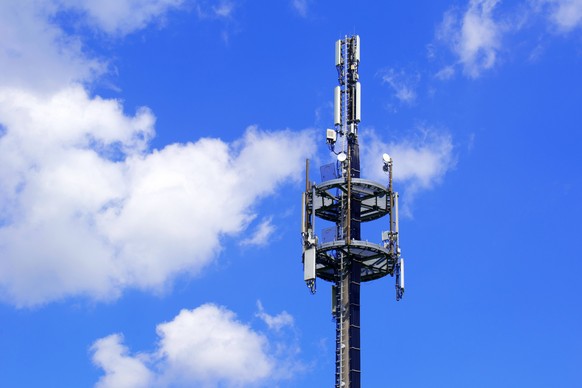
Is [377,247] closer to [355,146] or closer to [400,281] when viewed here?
[400,281]

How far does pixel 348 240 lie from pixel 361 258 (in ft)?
11.5

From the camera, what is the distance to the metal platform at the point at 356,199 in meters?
134

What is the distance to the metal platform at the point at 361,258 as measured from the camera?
131 meters

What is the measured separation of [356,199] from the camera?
135m

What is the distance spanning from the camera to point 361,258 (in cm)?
13288

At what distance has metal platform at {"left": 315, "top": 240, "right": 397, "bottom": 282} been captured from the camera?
131000 mm

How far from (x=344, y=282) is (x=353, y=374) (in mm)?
11045

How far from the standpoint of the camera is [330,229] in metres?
134

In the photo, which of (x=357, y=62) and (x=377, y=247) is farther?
(x=357, y=62)

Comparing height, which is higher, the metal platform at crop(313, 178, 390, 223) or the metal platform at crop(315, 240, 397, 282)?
the metal platform at crop(313, 178, 390, 223)

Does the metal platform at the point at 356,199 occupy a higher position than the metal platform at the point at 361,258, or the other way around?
the metal platform at the point at 356,199

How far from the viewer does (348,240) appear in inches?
5143

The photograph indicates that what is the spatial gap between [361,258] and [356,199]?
720cm

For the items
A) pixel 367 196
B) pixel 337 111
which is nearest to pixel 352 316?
pixel 367 196
